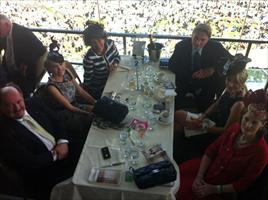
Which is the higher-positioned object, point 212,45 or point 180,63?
point 212,45

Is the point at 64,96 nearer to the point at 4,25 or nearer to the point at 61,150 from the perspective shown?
the point at 61,150

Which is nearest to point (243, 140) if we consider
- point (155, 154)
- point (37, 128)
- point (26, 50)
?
point (155, 154)

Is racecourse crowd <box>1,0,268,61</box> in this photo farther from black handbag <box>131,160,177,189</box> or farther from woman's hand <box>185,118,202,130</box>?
black handbag <box>131,160,177,189</box>

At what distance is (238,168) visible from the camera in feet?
5.60

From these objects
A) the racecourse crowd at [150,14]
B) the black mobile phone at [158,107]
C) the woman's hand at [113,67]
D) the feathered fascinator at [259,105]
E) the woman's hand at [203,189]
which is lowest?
the woman's hand at [203,189]

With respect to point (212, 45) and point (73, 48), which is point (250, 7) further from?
point (73, 48)

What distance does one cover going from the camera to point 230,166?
5.67 feet

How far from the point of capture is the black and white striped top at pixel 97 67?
2.58 m

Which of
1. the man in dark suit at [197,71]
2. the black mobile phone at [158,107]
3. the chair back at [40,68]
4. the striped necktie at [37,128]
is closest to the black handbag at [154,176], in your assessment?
the black mobile phone at [158,107]

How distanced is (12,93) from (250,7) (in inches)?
139

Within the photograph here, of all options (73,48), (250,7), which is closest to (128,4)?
(73,48)

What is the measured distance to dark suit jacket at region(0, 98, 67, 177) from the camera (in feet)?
5.62

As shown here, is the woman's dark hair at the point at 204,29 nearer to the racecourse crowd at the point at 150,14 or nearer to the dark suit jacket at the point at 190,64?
the dark suit jacket at the point at 190,64

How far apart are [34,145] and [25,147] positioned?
0.26 ft
